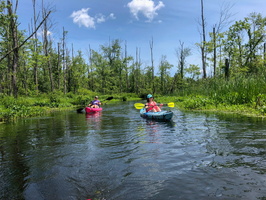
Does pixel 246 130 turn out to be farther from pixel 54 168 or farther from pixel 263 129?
pixel 54 168

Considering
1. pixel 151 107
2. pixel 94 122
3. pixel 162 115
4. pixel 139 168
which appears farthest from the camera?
pixel 151 107

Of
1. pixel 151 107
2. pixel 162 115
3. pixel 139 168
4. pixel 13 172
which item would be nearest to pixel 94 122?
pixel 151 107

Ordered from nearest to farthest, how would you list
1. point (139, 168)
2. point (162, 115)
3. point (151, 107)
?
1. point (139, 168)
2. point (162, 115)
3. point (151, 107)

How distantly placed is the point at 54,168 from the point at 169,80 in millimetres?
48837

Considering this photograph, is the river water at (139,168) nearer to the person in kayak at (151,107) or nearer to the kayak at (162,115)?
the kayak at (162,115)

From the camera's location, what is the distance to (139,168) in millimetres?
4008

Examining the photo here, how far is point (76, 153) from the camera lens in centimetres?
525

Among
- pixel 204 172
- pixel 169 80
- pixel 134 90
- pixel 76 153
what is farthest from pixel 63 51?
pixel 204 172

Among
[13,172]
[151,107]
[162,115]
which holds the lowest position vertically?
[13,172]

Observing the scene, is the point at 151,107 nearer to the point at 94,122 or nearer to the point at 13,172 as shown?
the point at 94,122

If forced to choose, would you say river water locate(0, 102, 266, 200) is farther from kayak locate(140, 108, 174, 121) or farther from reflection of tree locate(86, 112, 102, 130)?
reflection of tree locate(86, 112, 102, 130)

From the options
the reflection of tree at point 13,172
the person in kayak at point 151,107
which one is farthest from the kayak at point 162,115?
the reflection of tree at point 13,172

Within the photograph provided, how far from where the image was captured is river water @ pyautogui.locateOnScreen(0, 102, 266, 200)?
3025mm

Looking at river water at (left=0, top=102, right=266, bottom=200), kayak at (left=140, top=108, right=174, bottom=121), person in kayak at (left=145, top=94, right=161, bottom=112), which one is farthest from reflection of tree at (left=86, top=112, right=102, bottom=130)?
river water at (left=0, top=102, right=266, bottom=200)
